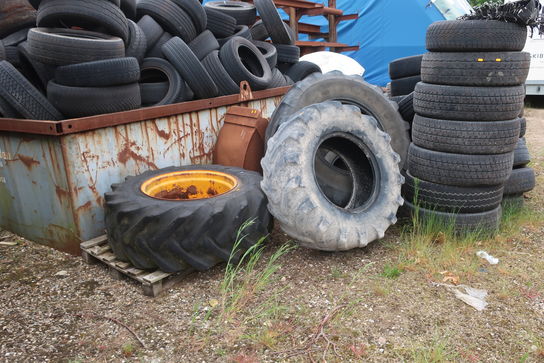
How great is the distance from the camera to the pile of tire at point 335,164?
293 centimetres

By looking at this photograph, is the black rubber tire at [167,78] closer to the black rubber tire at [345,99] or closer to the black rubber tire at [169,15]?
the black rubber tire at [169,15]

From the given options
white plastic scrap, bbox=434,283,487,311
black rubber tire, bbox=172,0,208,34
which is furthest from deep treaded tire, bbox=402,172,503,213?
black rubber tire, bbox=172,0,208,34

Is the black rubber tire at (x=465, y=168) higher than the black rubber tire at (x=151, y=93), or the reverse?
the black rubber tire at (x=151, y=93)

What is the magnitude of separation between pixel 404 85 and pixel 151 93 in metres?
2.70

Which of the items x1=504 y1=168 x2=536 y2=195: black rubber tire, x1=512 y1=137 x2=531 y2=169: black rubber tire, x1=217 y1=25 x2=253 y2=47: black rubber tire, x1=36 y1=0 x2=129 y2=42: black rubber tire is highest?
x1=36 y1=0 x2=129 y2=42: black rubber tire

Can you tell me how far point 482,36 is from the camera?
9.94 ft

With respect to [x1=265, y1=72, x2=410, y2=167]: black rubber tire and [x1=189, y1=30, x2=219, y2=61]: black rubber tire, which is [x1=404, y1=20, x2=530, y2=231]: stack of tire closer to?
[x1=265, y1=72, x2=410, y2=167]: black rubber tire

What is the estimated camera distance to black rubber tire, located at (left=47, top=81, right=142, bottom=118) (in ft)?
10.7

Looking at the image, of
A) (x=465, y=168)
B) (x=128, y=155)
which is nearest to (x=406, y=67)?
(x=465, y=168)

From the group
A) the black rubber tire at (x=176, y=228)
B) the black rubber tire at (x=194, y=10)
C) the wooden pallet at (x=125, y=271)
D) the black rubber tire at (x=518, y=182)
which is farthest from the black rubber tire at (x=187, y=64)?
the black rubber tire at (x=518, y=182)

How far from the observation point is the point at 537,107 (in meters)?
10.4

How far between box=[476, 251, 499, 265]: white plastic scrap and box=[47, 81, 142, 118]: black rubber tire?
301 centimetres

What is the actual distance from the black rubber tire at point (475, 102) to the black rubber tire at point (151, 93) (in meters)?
2.41

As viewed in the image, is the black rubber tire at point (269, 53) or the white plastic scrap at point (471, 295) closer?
the white plastic scrap at point (471, 295)
